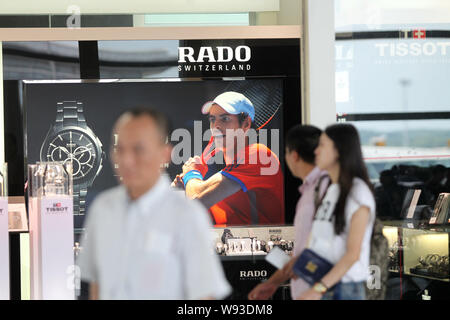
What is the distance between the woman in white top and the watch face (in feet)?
10.7

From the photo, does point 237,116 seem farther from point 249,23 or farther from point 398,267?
point 398,267

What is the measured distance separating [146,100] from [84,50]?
668 millimetres

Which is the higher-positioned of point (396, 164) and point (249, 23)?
point (249, 23)

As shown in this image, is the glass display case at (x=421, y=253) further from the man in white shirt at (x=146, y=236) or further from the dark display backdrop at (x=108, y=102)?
the man in white shirt at (x=146, y=236)

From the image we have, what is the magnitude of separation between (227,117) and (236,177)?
53 centimetres

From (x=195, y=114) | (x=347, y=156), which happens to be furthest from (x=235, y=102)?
(x=347, y=156)

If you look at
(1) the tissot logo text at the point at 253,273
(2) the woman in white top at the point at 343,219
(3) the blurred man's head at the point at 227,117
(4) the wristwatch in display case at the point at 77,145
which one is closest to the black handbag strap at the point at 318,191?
(2) the woman in white top at the point at 343,219

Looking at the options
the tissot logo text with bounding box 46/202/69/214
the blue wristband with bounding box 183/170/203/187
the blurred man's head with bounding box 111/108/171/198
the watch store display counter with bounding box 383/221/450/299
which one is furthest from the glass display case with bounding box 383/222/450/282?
the blurred man's head with bounding box 111/108/171/198

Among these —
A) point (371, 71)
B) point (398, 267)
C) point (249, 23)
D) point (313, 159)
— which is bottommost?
point (398, 267)

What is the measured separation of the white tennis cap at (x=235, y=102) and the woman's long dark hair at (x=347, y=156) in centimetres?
298

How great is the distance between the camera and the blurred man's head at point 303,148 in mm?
3213

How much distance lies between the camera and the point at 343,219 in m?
2.85

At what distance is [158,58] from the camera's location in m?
5.84

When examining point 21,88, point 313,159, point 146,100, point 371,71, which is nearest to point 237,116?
point 146,100
